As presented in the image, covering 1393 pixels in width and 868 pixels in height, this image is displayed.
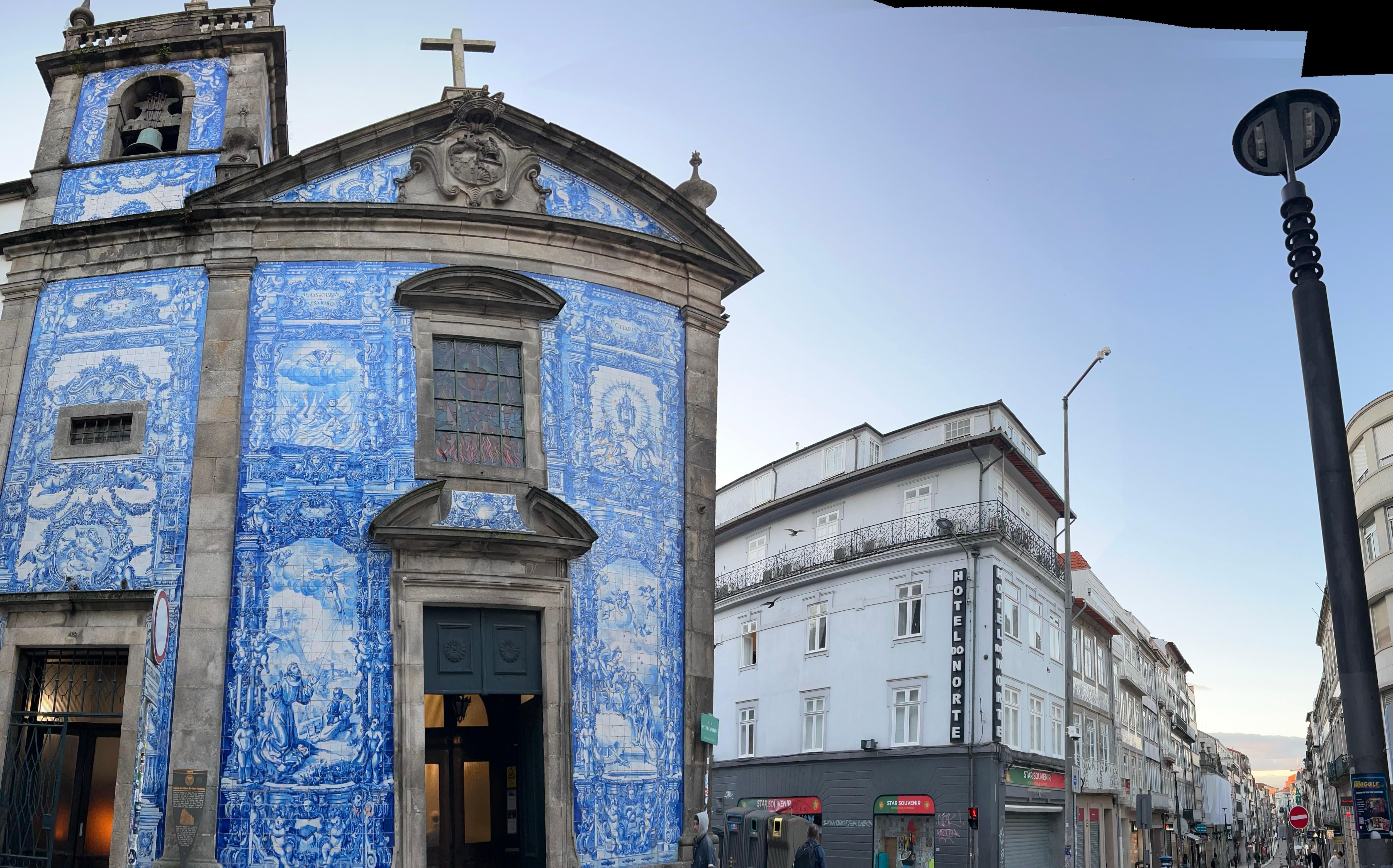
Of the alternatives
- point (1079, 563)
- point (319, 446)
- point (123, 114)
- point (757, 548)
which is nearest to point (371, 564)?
point (319, 446)

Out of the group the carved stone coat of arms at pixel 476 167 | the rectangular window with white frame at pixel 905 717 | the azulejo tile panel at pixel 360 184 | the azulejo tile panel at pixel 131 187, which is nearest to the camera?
the azulejo tile panel at pixel 360 184

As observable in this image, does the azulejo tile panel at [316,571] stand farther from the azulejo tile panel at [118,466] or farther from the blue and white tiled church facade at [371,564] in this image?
the azulejo tile panel at [118,466]

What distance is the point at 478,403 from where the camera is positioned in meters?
14.6

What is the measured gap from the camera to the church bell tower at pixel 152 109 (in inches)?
612

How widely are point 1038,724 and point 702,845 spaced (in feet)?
61.9

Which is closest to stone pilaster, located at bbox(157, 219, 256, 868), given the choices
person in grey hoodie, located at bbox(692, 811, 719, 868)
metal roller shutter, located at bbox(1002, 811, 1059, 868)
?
person in grey hoodie, located at bbox(692, 811, 719, 868)

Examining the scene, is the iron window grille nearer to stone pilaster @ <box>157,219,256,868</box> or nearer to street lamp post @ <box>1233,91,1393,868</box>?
stone pilaster @ <box>157,219,256,868</box>

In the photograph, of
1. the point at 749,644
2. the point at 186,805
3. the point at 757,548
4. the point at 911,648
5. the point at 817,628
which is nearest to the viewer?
the point at 186,805

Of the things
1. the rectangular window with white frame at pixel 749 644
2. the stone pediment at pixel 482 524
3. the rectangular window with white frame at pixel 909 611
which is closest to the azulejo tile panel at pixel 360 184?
the stone pediment at pixel 482 524

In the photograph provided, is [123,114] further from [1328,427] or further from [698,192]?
[1328,427]

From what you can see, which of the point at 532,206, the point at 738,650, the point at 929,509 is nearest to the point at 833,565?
the point at 929,509

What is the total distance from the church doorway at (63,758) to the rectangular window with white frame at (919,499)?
2072cm

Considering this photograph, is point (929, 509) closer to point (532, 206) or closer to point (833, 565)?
point (833, 565)

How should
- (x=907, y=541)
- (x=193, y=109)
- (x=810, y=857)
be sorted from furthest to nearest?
(x=907, y=541) < (x=193, y=109) < (x=810, y=857)
